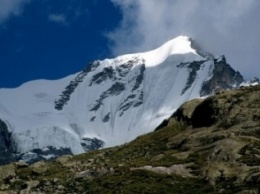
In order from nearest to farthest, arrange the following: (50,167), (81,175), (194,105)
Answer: (81,175)
(50,167)
(194,105)

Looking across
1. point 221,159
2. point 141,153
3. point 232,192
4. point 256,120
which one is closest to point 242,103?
point 256,120

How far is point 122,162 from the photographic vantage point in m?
137

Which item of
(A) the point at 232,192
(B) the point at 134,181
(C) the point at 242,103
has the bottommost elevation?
(A) the point at 232,192

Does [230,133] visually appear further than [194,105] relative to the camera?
No

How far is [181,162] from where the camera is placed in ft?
409

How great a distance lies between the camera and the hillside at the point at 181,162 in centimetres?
10912

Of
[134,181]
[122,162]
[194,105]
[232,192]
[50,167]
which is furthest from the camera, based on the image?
[194,105]

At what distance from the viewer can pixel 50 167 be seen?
14688 centimetres

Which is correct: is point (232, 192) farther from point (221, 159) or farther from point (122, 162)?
→ point (122, 162)

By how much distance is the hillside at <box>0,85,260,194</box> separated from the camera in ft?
358

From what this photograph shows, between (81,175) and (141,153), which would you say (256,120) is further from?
(81,175)

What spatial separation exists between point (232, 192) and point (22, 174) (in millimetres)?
52583

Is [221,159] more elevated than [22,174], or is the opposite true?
[22,174]

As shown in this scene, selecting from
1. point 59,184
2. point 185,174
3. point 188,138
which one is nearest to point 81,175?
point 59,184
